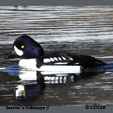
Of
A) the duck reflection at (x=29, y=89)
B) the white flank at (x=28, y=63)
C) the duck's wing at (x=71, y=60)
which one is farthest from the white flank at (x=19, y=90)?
the duck's wing at (x=71, y=60)

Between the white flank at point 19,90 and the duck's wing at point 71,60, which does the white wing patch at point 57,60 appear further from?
the white flank at point 19,90

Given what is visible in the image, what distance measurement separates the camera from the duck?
291 inches

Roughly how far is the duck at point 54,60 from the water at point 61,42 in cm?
4

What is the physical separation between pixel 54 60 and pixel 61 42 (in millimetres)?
179

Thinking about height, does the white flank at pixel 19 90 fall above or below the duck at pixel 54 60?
below

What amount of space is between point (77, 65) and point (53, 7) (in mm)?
565

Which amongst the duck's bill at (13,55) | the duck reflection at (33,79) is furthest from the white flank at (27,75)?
the duck's bill at (13,55)

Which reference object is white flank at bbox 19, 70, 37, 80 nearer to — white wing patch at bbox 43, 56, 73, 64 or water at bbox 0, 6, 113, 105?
water at bbox 0, 6, 113, 105

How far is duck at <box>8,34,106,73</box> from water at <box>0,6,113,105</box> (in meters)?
0.04

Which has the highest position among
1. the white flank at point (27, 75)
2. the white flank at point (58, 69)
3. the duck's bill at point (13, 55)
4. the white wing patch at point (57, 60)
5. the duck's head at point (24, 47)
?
the duck's head at point (24, 47)

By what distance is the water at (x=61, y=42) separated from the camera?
735cm

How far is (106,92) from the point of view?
24.2ft

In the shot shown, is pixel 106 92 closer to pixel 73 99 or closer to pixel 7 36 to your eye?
pixel 73 99

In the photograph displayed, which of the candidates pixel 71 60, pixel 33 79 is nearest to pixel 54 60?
pixel 71 60
